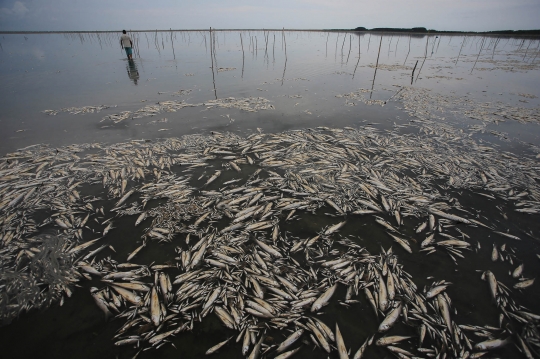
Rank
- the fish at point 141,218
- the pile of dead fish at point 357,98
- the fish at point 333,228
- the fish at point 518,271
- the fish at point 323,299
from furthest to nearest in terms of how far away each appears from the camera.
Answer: the pile of dead fish at point 357,98, the fish at point 141,218, the fish at point 333,228, the fish at point 518,271, the fish at point 323,299

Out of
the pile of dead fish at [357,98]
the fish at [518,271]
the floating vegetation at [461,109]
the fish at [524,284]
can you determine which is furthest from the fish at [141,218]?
the floating vegetation at [461,109]

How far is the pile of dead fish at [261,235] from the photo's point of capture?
9.48 feet

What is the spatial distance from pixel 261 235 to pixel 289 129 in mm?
5127

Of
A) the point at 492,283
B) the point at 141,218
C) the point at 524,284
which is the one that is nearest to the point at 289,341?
the point at 492,283

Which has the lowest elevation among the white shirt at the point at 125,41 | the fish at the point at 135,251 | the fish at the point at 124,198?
the fish at the point at 135,251

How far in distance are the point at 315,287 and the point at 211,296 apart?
1471 mm

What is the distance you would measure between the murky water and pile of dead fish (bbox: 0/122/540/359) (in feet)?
0.28

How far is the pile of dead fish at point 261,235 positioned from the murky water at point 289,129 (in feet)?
0.28

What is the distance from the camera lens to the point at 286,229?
430cm

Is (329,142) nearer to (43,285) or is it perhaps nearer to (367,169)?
(367,169)

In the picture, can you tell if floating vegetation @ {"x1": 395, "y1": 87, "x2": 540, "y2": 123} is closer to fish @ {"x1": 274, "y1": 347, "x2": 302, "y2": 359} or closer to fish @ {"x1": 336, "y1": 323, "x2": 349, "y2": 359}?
fish @ {"x1": 336, "y1": 323, "x2": 349, "y2": 359}

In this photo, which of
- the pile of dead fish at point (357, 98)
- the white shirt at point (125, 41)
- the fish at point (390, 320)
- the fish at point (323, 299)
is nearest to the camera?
the fish at point (390, 320)

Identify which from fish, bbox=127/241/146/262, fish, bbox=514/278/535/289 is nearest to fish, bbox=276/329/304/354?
fish, bbox=127/241/146/262

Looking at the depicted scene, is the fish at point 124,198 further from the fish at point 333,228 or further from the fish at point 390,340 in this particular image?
the fish at point 390,340
